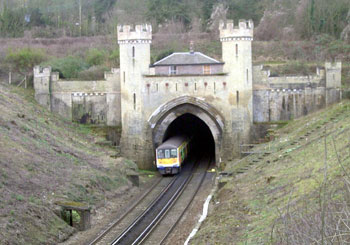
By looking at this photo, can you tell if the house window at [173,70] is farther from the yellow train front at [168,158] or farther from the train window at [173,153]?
the train window at [173,153]

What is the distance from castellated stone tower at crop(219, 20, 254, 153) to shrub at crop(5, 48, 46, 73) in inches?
777

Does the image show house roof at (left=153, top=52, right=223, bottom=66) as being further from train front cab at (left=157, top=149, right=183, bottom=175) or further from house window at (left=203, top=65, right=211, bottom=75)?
train front cab at (left=157, top=149, right=183, bottom=175)

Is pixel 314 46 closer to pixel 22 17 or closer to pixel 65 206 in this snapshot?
pixel 22 17

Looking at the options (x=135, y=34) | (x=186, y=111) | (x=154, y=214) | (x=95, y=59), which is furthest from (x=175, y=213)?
(x=95, y=59)

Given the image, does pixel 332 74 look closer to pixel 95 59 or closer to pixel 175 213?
pixel 175 213

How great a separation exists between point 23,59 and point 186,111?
1803cm

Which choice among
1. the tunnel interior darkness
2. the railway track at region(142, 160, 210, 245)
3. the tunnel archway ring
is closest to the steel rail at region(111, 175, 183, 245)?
the railway track at region(142, 160, 210, 245)

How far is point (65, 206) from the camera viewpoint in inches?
927

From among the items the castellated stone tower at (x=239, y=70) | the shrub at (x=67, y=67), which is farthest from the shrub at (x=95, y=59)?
the castellated stone tower at (x=239, y=70)

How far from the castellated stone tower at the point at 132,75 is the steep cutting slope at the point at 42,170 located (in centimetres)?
173

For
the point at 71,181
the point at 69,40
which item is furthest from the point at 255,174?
the point at 69,40

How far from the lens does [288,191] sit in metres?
20.5

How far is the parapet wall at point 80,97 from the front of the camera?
41406mm

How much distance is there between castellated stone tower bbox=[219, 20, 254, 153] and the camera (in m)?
38.3
